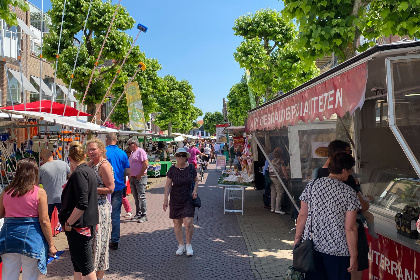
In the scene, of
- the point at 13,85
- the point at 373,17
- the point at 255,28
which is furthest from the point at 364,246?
the point at 13,85

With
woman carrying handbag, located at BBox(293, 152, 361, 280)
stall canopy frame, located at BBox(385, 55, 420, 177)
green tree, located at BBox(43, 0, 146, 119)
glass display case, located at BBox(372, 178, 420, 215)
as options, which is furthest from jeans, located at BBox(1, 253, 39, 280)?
green tree, located at BBox(43, 0, 146, 119)

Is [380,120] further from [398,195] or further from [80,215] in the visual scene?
[80,215]

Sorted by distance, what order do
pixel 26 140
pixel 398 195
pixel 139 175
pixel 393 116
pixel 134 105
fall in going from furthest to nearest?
pixel 134 105 → pixel 139 175 → pixel 26 140 → pixel 398 195 → pixel 393 116

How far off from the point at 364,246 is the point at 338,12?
203 inches

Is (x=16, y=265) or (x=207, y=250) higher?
(x=16, y=265)

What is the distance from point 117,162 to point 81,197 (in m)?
3.43

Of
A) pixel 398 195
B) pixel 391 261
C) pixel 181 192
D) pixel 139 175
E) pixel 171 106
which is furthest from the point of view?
pixel 171 106

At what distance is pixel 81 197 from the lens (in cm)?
430

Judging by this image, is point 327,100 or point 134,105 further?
point 134,105

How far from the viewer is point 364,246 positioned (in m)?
3.87

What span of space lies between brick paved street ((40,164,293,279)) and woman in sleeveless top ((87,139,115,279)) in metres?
1.03

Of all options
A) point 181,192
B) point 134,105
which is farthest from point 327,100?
point 134,105

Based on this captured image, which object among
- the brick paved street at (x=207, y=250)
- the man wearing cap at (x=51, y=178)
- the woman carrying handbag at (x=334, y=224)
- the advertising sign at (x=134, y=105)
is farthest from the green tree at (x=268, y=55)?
the woman carrying handbag at (x=334, y=224)

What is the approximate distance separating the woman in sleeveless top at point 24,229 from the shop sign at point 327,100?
3104 mm
